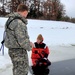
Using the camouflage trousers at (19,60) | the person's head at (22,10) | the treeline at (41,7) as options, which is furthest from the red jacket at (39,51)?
the treeline at (41,7)

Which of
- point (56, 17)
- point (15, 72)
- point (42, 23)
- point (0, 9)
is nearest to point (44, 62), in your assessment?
point (15, 72)

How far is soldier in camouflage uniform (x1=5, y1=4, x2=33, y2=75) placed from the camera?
467cm

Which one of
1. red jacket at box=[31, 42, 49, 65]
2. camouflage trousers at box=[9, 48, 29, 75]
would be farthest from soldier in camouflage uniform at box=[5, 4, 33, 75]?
red jacket at box=[31, 42, 49, 65]

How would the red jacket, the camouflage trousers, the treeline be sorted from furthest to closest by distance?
the treeline → the red jacket → the camouflage trousers

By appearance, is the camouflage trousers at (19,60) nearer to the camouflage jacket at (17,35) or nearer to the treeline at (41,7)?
the camouflage jacket at (17,35)

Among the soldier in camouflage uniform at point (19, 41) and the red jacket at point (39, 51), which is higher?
the soldier in camouflage uniform at point (19, 41)

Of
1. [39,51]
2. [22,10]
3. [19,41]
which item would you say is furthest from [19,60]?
[39,51]

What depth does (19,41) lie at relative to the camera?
183 inches

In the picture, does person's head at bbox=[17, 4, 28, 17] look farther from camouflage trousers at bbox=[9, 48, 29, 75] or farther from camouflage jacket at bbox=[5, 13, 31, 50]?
camouflage trousers at bbox=[9, 48, 29, 75]

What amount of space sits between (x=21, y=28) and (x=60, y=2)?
50.3 m

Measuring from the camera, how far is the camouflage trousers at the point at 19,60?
4816 mm

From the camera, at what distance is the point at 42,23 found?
21703 millimetres

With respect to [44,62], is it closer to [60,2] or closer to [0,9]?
[0,9]

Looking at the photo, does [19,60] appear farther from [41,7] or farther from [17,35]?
[41,7]
